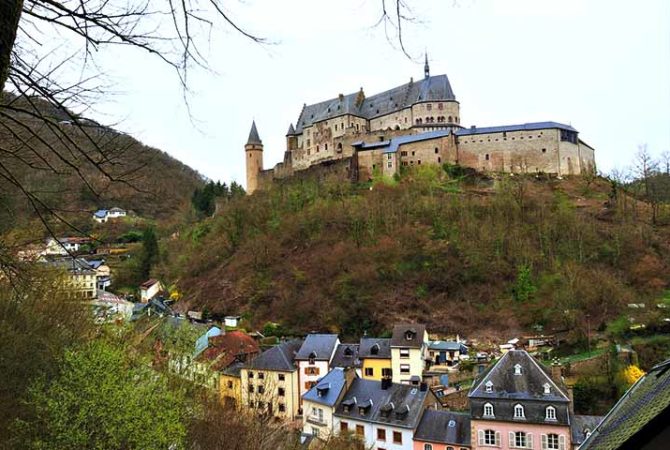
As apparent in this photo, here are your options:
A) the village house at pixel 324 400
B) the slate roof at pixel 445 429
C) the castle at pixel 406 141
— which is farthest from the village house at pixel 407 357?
the castle at pixel 406 141

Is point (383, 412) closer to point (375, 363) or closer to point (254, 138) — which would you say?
point (375, 363)

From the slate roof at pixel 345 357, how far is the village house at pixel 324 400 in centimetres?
364

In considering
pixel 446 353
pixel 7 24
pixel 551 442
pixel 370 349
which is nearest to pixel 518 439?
pixel 551 442

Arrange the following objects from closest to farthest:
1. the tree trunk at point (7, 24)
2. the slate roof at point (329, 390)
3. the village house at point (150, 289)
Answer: the tree trunk at point (7, 24), the slate roof at point (329, 390), the village house at point (150, 289)

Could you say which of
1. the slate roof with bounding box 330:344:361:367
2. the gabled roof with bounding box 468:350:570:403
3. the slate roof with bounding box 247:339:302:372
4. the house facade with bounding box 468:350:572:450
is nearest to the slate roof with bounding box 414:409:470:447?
the house facade with bounding box 468:350:572:450

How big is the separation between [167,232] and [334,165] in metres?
22.1

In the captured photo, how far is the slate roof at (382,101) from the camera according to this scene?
55312 mm

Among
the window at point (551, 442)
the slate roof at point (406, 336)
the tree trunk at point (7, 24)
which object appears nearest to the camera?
the tree trunk at point (7, 24)

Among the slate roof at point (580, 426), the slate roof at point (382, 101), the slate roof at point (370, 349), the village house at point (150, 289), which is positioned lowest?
the slate roof at point (580, 426)

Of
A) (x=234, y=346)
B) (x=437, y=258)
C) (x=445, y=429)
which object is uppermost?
(x=437, y=258)

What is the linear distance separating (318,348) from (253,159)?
38760mm

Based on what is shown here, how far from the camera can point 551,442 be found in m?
17.7

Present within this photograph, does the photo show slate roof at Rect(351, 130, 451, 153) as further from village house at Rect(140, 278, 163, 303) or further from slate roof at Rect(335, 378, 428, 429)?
slate roof at Rect(335, 378, 428, 429)

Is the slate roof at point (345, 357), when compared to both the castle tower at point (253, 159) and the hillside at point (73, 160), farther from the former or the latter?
the castle tower at point (253, 159)
